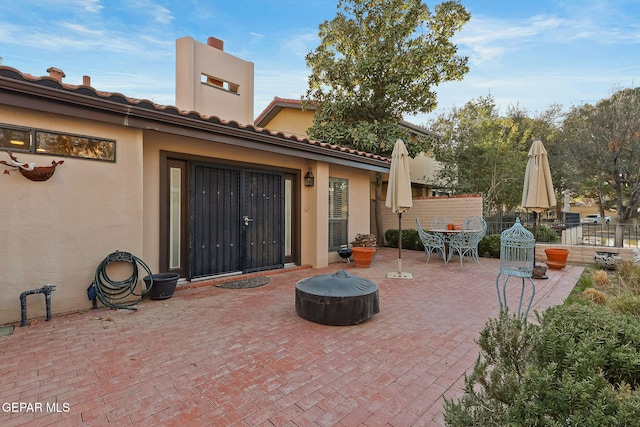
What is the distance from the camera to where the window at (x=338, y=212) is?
8.95 meters

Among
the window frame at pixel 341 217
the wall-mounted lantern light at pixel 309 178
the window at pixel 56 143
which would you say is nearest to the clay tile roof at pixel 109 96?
the window at pixel 56 143

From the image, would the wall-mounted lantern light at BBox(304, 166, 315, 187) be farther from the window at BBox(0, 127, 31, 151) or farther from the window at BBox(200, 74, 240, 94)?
the window at BBox(200, 74, 240, 94)

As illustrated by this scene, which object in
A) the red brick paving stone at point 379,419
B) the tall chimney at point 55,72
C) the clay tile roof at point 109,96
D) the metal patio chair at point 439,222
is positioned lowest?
the red brick paving stone at point 379,419

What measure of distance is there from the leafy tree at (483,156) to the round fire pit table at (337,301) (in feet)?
36.8

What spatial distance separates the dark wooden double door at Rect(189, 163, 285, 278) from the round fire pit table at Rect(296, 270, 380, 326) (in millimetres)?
2821

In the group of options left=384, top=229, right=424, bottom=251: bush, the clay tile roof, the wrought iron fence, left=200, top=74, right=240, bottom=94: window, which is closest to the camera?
the clay tile roof

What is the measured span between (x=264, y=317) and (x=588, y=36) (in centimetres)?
1197

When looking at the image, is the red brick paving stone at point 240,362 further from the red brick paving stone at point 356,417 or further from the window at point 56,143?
the window at point 56,143

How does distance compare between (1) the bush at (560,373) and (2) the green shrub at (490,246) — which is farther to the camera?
(2) the green shrub at (490,246)

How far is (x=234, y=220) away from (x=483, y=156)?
1307 centimetres

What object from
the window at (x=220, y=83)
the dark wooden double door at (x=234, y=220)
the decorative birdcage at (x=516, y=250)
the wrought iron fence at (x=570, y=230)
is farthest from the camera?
the window at (x=220, y=83)

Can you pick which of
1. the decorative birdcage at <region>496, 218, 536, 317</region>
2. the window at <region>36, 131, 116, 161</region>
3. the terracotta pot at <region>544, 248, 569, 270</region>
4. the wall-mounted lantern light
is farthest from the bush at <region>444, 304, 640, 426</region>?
the terracotta pot at <region>544, 248, 569, 270</region>

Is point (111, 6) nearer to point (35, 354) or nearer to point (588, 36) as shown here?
point (35, 354)

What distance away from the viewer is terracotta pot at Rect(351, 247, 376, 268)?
8.09 metres
